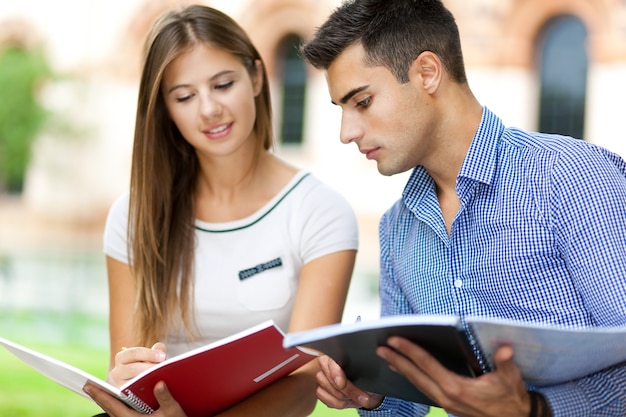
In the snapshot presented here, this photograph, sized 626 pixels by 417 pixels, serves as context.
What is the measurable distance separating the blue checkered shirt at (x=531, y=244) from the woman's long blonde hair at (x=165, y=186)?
26.3 inches

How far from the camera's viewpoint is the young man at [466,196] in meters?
1.68

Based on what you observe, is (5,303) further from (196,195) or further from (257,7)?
(196,195)

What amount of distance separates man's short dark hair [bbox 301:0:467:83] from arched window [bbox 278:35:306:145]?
11.1 meters

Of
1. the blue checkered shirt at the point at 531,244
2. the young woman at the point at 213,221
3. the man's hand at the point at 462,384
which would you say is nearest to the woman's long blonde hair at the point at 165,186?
the young woman at the point at 213,221

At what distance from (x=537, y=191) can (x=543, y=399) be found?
0.43 metres

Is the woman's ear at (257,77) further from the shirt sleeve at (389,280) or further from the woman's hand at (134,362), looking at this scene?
the woman's hand at (134,362)

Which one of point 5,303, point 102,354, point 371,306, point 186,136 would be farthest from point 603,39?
point 186,136

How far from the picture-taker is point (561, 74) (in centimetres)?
1191

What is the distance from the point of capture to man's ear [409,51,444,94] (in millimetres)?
1906

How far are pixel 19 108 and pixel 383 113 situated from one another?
525 inches

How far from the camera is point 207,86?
2.37 meters

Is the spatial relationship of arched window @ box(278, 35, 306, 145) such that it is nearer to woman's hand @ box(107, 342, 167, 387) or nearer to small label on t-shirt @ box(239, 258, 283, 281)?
small label on t-shirt @ box(239, 258, 283, 281)

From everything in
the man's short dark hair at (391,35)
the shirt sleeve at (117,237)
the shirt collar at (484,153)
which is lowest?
the shirt sleeve at (117,237)

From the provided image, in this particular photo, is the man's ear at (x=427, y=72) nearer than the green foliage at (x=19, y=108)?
Yes
